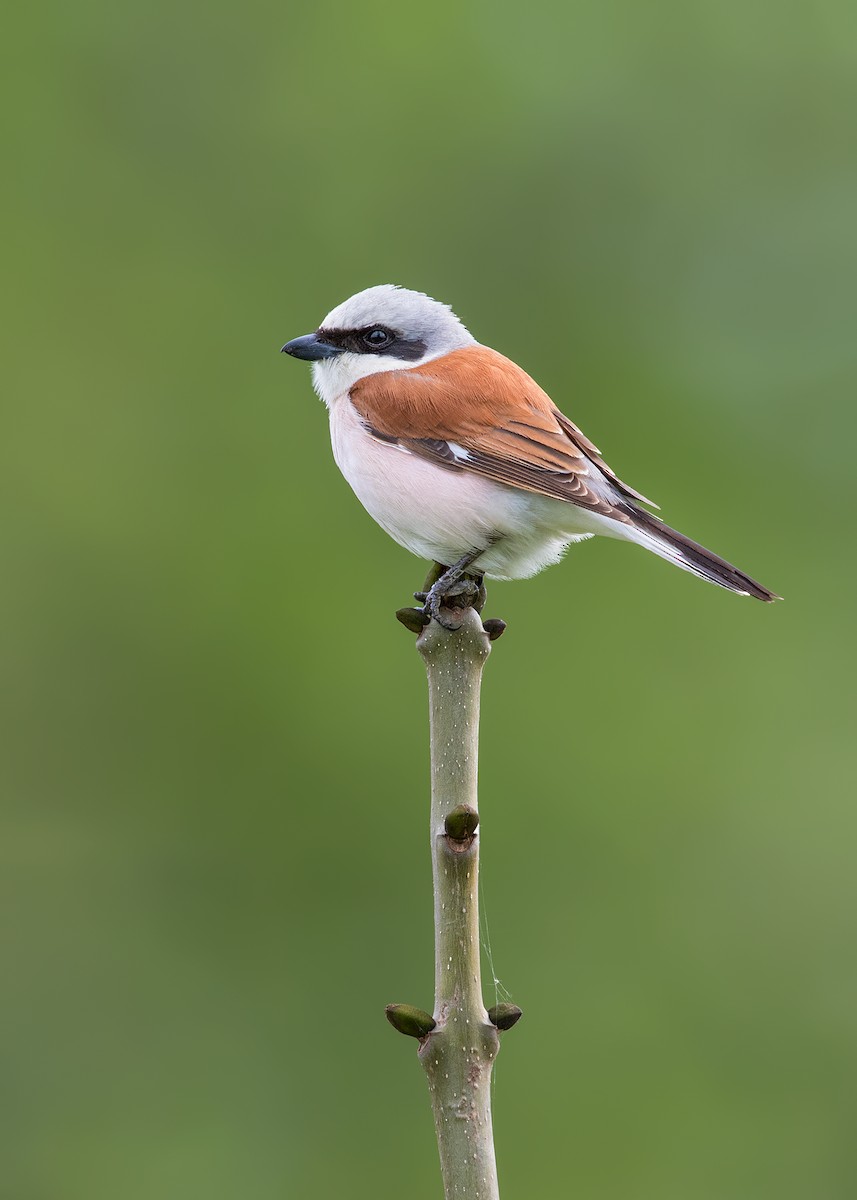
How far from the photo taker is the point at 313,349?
3.32 m

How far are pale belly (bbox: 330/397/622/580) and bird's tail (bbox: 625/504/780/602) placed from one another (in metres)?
0.07

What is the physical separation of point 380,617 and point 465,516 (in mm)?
2478

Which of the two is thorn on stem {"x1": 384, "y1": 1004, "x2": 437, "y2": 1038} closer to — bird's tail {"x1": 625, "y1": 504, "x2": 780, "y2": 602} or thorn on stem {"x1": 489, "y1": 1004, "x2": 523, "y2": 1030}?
thorn on stem {"x1": 489, "y1": 1004, "x2": 523, "y2": 1030}

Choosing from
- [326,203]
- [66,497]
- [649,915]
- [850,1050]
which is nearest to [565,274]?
[326,203]

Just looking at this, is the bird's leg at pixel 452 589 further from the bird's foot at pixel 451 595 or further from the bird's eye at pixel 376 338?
the bird's eye at pixel 376 338

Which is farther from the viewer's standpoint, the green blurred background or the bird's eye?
Result: the green blurred background

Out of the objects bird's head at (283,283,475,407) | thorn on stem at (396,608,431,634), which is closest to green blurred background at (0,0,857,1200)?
bird's head at (283,283,475,407)

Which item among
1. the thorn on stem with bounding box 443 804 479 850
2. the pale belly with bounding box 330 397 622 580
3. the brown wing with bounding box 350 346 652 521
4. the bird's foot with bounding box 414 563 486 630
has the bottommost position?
the thorn on stem with bounding box 443 804 479 850

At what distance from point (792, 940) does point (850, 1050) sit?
0.42m

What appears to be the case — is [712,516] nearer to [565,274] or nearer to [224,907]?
[565,274]

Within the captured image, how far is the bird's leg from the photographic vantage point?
2053 mm

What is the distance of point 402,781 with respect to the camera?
4938 mm

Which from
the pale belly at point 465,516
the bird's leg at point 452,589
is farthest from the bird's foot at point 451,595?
the pale belly at point 465,516

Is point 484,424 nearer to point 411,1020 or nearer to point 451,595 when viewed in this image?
point 451,595
